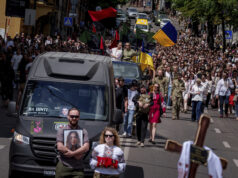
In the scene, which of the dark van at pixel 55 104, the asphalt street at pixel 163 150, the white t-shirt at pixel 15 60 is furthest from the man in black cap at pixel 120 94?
the white t-shirt at pixel 15 60

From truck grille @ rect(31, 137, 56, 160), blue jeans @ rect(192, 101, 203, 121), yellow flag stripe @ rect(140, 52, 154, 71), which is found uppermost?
yellow flag stripe @ rect(140, 52, 154, 71)

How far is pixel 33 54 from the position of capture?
27.7 meters

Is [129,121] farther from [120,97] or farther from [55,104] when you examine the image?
[55,104]

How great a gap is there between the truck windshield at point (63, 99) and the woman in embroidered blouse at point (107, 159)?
2799mm

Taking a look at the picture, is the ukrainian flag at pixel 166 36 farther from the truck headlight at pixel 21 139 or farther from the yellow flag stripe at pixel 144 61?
the truck headlight at pixel 21 139

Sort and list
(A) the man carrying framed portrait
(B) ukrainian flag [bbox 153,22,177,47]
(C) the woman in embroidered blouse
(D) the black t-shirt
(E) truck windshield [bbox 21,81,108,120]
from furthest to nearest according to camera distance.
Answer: (B) ukrainian flag [bbox 153,22,177,47]
(D) the black t-shirt
(E) truck windshield [bbox 21,81,108,120]
(A) the man carrying framed portrait
(C) the woman in embroidered blouse

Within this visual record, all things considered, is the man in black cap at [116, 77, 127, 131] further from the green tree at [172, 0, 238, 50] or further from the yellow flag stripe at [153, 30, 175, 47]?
the green tree at [172, 0, 238, 50]

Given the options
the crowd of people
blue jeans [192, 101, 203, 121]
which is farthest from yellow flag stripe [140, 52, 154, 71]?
blue jeans [192, 101, 203, 121]

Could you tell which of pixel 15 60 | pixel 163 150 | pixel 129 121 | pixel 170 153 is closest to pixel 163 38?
pixel 15 60

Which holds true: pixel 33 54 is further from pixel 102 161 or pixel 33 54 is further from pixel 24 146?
pixel 102 161

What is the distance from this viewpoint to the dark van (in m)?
9.92

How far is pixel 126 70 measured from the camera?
23.1 meters

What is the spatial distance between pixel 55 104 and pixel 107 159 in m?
3.07

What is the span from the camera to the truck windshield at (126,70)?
74.5ft
